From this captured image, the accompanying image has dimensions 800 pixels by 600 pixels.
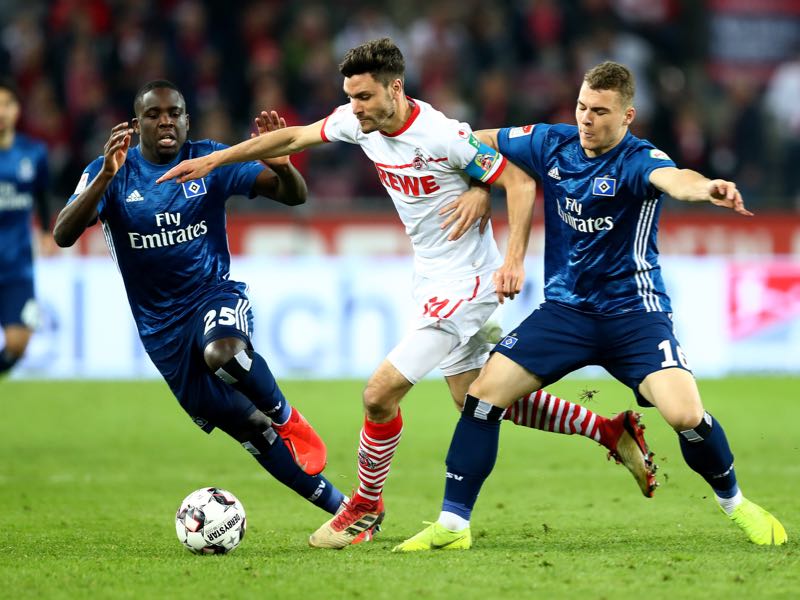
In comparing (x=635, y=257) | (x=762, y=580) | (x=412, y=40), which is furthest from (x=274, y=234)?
(x=762, y=580)

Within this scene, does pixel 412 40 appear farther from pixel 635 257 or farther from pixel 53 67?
pixel 635 257

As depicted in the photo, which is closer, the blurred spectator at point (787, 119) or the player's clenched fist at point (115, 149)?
the player's clenched fist at point (115, 149)

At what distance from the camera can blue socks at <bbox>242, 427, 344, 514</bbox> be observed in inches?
266

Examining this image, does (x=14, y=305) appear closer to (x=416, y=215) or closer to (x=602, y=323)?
(x=416, y=215)

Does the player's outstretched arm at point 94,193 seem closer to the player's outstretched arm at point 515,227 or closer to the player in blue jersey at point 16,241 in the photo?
the player's outstretched arm at point 515,227

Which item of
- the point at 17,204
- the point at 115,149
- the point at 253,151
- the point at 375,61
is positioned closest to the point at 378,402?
the point at 253,151

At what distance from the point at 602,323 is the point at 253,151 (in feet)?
6.30

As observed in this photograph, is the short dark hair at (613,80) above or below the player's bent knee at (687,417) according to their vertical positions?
above

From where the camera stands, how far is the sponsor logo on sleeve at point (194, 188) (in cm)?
686

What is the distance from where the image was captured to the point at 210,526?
602 centimetres

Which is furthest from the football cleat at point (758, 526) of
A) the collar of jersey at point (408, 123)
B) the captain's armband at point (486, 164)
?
the collar of jersey at point (408, 123)

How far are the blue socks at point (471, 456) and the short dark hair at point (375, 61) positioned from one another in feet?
5.33

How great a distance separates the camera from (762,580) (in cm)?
524

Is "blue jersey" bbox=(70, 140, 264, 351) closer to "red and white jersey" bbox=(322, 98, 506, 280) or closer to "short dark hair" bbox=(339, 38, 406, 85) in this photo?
"red and white jersey" bbox=(322, 98, 506, 280)
